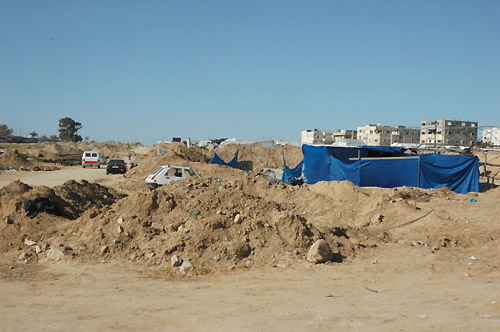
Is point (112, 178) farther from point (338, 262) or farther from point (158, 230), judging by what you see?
point (338, 262)

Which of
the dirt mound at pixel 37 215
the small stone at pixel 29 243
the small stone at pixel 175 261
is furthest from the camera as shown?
the dirt mound at pixel 37 215

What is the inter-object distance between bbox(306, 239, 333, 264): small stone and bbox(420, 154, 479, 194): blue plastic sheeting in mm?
13194

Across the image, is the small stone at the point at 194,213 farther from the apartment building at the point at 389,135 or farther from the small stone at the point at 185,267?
the apartment building at the point at 389,135

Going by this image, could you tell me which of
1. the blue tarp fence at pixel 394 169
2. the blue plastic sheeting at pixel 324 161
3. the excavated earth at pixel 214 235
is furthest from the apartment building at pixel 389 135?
the excavated earth at pixel 214 235

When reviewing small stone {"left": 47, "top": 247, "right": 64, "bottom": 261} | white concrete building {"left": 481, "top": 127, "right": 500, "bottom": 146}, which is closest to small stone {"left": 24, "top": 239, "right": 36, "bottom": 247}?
small stone {"left": 47, "top": 247, "right": 64, "bottom": 261}

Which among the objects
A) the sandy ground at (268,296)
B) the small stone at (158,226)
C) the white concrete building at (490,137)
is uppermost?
the white concrete building at (490,137)

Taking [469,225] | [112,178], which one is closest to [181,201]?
[469,225]

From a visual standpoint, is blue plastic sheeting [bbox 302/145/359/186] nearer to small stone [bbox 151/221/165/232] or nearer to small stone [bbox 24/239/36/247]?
small stone [bbox 151/221/165/232]

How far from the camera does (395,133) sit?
10856 centimetres

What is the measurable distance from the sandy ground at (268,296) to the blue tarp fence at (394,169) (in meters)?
11.1

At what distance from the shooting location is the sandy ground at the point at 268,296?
5.53 metres

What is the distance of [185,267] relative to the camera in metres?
8.47

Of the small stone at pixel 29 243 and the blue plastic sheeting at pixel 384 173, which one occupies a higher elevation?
the blue plastic sheeting at pixel 384 173

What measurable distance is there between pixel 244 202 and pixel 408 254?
423 cm
